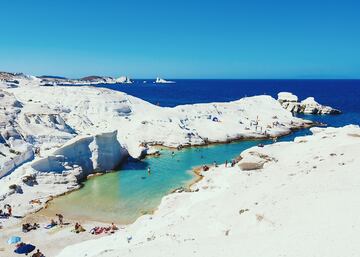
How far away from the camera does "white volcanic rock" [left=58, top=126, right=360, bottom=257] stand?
57.8 ft

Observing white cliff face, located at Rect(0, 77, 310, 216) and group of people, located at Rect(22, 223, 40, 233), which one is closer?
group of people, located at Rect(22, 223, 40, 233)

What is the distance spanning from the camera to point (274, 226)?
68.3 feet

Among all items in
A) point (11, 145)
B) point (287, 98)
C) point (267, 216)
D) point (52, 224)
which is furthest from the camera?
point (287, 98)

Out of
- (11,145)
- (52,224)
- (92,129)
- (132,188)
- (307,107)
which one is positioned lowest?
(52,224)

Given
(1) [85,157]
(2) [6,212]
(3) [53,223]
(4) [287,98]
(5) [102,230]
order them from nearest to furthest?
(5) [102,230]
(3) [53,223]
(2) [6,212]
(1) [85,157]
(4) [287,98]

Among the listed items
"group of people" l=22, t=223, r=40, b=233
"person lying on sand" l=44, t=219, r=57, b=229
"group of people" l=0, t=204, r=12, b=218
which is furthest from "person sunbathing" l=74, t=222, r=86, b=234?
"group of people" l=0, t=204, r=12, b=218

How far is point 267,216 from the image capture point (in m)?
22.4

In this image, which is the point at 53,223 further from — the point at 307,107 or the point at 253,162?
the point at 307,107

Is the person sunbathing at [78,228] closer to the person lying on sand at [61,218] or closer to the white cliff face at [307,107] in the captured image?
the person lying on sand at [61,218]

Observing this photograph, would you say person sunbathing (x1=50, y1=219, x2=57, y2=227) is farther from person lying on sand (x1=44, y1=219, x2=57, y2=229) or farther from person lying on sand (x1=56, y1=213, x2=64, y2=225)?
person lying on sand (x1=56, y1=213, x2=64, y2=225)

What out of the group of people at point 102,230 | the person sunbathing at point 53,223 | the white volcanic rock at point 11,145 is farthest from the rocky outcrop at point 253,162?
the white volcanic rock at point 11,145

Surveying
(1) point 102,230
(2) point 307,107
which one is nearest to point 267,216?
(1) point 102,230

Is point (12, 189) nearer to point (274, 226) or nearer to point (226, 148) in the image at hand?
point (274, 226)

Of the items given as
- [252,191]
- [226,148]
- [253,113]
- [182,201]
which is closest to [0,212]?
[182,201]
